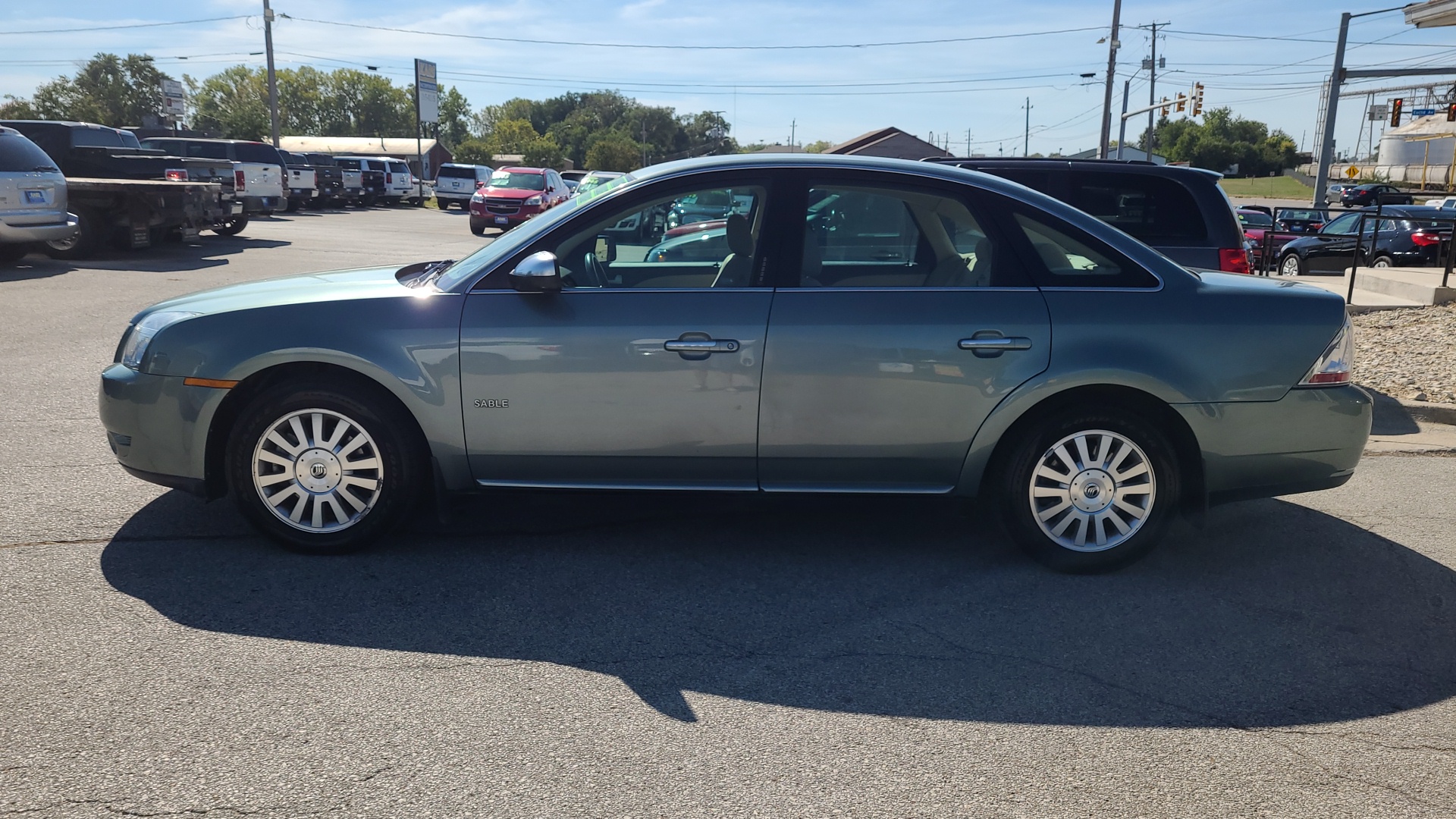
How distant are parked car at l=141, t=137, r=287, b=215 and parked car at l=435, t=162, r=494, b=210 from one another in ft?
60.6

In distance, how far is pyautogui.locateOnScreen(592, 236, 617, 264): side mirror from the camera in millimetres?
4609

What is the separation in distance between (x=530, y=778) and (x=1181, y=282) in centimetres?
332

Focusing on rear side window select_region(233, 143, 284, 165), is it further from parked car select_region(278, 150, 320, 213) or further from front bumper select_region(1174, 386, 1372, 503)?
front bumper select_region(1174, 386, 1372, 503)

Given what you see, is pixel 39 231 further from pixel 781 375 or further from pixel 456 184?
pixel 456 184

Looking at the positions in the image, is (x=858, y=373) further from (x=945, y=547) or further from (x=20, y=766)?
(x=20, y=766)

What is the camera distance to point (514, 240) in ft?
15.2

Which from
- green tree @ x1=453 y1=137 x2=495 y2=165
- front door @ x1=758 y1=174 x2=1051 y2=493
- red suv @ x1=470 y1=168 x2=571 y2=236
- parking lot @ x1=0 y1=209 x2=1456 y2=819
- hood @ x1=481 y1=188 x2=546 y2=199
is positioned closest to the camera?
parking lot @ x1=0 y1=209 x2=1456 y2=819

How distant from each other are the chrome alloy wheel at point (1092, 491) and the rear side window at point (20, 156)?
1482 centimetres

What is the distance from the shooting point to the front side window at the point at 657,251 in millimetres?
4582

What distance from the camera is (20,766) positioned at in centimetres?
294

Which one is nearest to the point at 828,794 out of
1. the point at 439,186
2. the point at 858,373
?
the point at 858,373

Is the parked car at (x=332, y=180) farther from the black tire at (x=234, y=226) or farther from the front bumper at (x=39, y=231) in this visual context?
the front bumper at (x=39, y=231)

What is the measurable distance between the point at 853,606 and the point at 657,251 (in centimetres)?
176

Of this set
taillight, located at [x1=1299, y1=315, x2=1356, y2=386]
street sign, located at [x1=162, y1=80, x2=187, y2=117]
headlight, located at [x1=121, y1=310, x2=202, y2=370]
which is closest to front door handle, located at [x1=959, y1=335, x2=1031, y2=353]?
taillight, located at [x1=1299, y1=315, x2=1356, y2=386]
